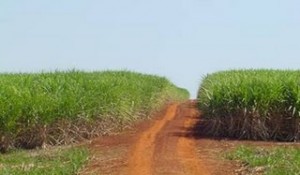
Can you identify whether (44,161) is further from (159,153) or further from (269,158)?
(269,158)

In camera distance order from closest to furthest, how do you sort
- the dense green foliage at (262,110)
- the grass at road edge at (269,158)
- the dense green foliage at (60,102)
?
the grass at road edge at (269,158) < the dense green foliage at (60,102) < the dense green foliage at (262,110)

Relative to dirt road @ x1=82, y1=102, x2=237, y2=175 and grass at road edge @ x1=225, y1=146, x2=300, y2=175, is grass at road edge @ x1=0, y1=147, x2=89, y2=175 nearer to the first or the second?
dirt road @ x1=82, y1=102, x2=237, y2=175

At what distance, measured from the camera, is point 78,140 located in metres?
16.5

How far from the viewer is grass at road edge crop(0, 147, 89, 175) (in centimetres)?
1201

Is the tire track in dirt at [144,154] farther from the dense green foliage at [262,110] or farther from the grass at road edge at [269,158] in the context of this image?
the dense green foliage at [262,110]

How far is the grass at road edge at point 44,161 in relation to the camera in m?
12.0

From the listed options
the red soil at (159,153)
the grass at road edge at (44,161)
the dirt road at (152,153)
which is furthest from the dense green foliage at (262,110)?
the grass at road edge at (44,161)

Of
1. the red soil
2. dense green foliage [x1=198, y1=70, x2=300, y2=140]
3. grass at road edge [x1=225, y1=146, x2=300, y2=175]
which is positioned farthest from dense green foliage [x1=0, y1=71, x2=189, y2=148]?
grass at road edge [x1=225, y1=146, x2=300, y2=175]

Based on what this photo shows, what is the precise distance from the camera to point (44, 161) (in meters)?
13.4

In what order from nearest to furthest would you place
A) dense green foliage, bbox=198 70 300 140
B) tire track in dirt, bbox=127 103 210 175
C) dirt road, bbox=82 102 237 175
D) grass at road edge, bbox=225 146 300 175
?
grass at road edge, bbox=225 146 300 175
tire track in dirt, bbox=127 103 210 175
dirt road, bbox=82 102 237 175
dense green foliage, bbox=198 70 300 140

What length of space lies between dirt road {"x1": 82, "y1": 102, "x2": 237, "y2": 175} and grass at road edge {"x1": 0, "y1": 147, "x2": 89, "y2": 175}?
291mm

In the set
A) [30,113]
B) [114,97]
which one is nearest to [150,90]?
[114,97]

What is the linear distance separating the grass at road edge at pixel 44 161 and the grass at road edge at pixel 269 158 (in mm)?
3081

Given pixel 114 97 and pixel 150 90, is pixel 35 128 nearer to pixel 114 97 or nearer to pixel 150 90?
pixel 114 97
